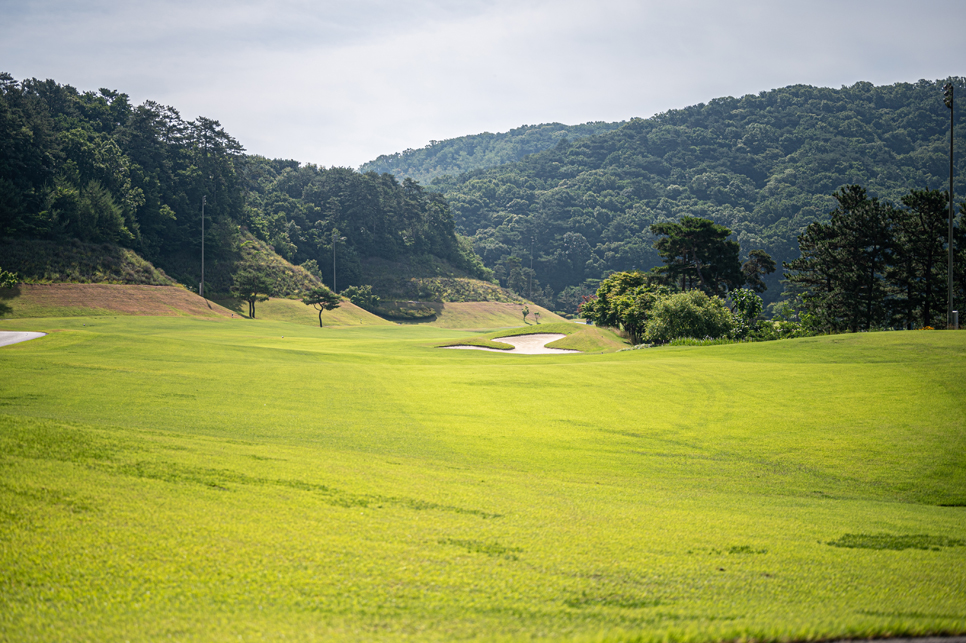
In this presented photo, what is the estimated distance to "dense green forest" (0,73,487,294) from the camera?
73.0 m

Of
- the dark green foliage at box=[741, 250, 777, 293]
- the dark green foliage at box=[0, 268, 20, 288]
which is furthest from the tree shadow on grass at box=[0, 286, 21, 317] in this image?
the dark green foliage at box=[741, 250, 777, 293]

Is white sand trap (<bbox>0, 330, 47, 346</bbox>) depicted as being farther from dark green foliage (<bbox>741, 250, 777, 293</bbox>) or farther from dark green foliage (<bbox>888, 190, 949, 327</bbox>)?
dark green foliage (<bbox>741, 250, 777, 293</bbox>)

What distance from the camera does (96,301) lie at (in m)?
61.8

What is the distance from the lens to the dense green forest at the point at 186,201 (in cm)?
7300

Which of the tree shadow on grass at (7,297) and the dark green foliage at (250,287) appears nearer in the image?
the tree shadow on grass at (7,297)

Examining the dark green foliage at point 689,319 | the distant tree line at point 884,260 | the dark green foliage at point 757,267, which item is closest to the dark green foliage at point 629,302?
the dark green foliage at point 689,319

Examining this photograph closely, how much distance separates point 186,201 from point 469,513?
103m

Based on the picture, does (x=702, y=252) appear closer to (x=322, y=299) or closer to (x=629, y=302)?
(x=629, y=302)

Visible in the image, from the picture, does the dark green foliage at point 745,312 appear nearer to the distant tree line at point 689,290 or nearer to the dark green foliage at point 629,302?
the distant tree line at point 689,290

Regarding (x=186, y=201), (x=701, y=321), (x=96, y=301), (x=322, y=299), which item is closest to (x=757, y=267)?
(x=701, y=321)

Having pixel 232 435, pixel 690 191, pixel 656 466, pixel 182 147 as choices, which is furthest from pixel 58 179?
pixel 690 191

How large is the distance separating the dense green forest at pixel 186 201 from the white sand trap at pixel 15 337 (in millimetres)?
51293

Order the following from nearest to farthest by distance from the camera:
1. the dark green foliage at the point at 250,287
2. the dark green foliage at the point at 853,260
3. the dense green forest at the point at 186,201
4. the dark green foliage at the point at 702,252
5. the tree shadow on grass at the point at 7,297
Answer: the dark green foliage at the point at 853,260 < the tree shadow on grass at the point at 7,297 < the dark green foliage at the point at 702,252 < the dense green forest at the point at 186,201 < the dark green foliage at the point at 250,287

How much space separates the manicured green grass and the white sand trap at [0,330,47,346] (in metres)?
7.84
